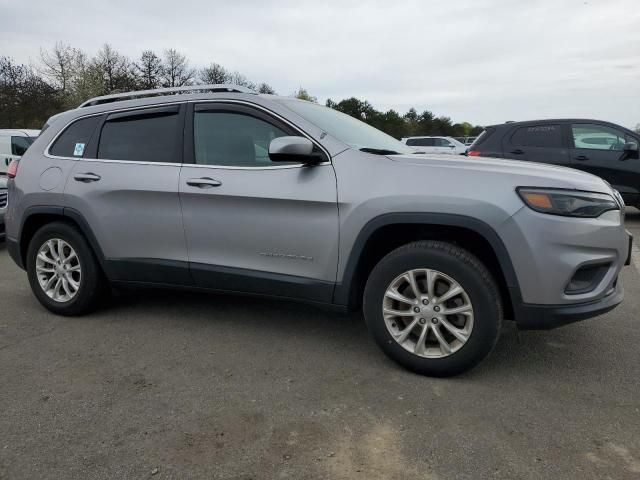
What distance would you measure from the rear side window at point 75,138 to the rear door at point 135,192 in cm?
2

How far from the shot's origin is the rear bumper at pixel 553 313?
9.04ft

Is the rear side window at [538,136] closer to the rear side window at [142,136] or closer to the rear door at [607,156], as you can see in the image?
the rear door at [607,156]

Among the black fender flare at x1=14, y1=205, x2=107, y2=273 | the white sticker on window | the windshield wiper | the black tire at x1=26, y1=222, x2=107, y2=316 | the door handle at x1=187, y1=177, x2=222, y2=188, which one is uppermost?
the white sticker on window

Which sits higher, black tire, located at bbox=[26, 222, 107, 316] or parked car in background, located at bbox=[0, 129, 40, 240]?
parked car in background, located at bbox=[0, 129, 40, 240]

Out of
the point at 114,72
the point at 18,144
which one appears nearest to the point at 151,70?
the point at 114,72

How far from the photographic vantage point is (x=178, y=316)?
418 centimetres

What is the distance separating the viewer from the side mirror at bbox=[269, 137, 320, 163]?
303 cm

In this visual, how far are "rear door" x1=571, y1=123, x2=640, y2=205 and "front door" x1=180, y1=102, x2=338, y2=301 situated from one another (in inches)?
261

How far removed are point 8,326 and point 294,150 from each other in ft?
8.81

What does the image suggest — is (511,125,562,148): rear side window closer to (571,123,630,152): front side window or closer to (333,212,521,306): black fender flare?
(571,123,630,152): front side window

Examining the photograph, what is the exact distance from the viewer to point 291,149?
303 cm

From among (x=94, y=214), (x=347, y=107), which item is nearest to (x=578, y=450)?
(x=94, y=214)

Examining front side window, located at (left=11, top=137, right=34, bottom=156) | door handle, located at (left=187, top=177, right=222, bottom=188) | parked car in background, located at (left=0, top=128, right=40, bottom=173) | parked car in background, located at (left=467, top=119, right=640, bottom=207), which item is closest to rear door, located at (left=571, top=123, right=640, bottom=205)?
parked car in background, located at (left=467, top=119, right=640, bottom=207)

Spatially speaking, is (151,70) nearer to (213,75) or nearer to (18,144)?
(213,75)
